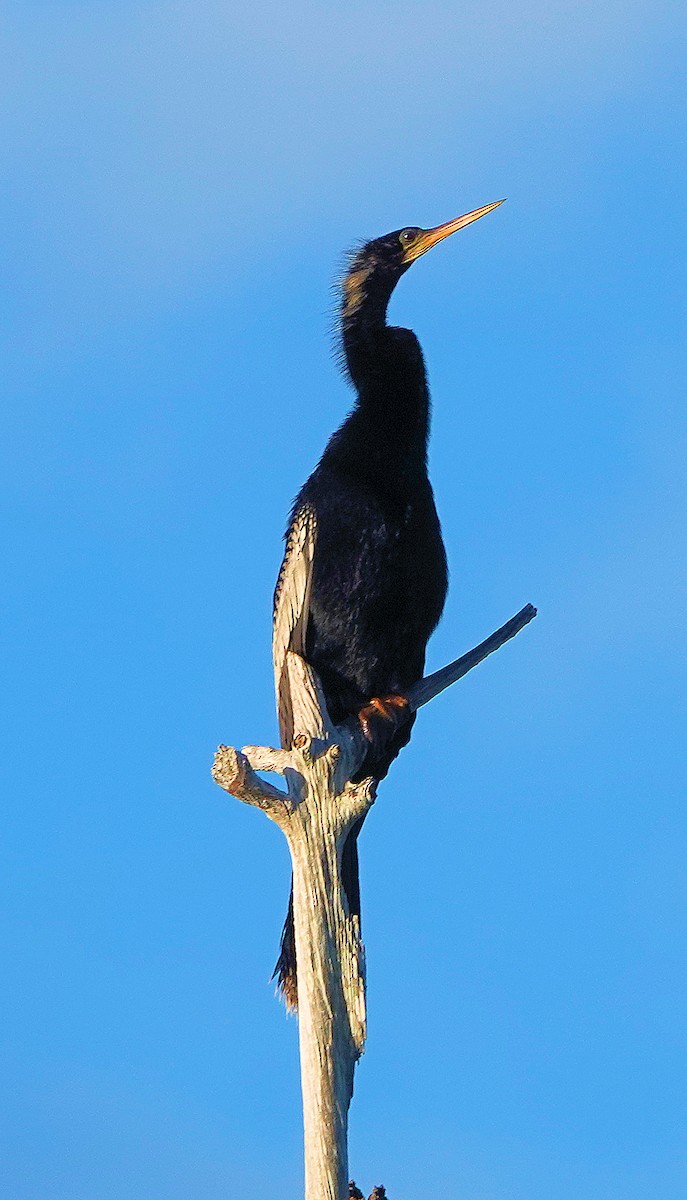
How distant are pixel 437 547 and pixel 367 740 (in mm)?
1286

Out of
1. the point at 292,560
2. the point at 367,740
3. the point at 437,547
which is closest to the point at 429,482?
the point at 437,547

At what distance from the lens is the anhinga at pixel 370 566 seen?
25.9ft

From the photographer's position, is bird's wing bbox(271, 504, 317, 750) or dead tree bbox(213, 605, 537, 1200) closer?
dead tree bbox(213, 605, 537, 1200)

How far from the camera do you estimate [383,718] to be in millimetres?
7621

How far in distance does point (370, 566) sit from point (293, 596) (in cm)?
44

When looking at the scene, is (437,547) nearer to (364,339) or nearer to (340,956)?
(364,339)

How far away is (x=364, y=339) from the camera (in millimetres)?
8523

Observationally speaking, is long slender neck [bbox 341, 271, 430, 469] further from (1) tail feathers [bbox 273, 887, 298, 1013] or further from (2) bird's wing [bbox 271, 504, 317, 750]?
(1) tail feathers [bbox 273, 887, 298, 1013]

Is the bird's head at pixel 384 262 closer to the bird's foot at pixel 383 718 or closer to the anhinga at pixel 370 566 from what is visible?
the anhinga at pixel 370 566

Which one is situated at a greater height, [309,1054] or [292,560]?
[292,560]

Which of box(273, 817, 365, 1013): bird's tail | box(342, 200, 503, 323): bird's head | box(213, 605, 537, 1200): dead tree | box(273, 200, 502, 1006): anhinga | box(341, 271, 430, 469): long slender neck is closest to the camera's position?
box(213, 605, 537, 1200): dead tree

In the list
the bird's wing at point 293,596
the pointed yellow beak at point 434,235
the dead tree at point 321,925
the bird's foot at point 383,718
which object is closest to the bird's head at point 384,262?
the pointed yellow beak at point 434,235

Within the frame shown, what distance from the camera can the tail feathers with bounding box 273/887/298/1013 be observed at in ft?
23.3

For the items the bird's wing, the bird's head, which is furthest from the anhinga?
the bird's head
